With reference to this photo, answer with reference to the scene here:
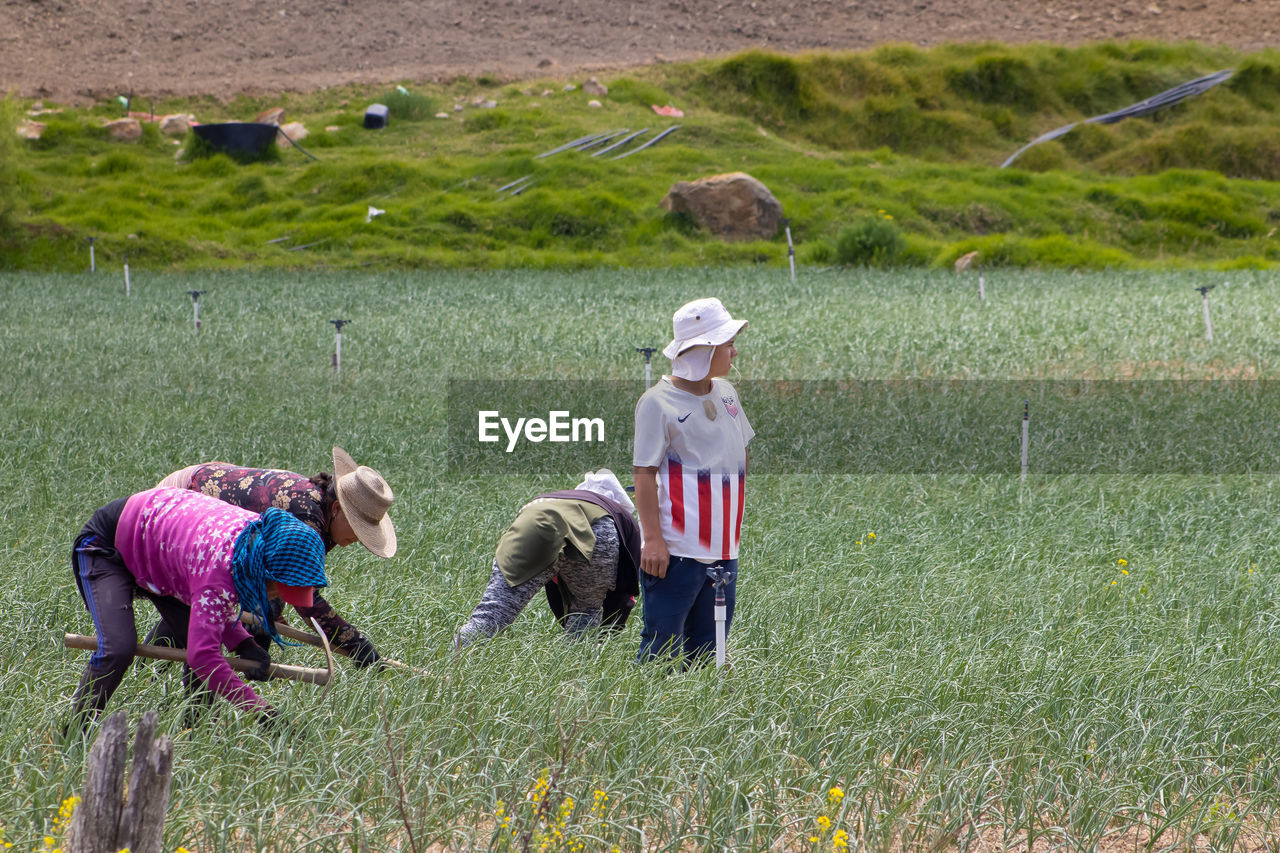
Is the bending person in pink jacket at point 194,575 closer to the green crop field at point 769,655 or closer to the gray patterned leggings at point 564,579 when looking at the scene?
the green crop field at point 769,655

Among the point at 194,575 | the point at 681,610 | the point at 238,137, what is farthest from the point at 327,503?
the point at 238,137

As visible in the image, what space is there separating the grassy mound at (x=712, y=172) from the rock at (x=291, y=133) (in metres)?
0.41

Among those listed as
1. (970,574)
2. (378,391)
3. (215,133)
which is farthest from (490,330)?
(215,133)

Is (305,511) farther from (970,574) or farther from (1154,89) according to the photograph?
(1154,89)

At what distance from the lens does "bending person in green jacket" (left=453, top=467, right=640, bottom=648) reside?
4.51 meters

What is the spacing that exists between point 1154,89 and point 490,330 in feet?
156

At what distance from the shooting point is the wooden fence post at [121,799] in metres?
2.42

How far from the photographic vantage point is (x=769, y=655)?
4.74 metres

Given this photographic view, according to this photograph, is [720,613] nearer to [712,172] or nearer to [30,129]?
[712,172]

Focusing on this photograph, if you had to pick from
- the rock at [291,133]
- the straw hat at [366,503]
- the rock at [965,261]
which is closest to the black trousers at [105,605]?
the straw hat at [366,503]

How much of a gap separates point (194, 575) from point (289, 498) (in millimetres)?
559

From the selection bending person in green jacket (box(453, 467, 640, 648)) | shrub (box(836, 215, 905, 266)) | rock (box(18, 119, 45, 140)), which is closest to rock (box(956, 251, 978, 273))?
shrub (box(836, 215, 905, 266))

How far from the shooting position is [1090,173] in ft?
139

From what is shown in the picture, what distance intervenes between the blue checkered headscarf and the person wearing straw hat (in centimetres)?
45
